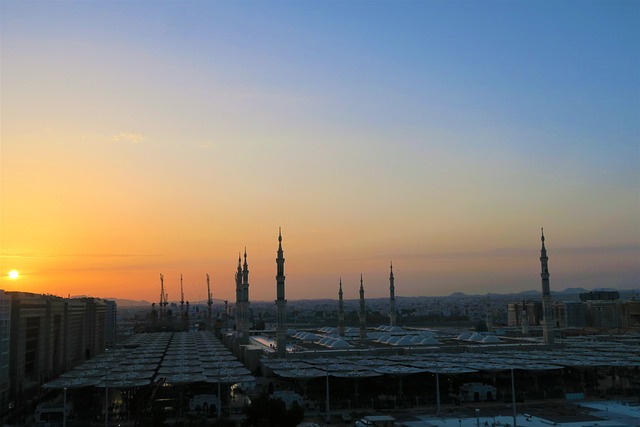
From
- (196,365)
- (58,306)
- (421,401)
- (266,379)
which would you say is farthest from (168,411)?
(58,306)

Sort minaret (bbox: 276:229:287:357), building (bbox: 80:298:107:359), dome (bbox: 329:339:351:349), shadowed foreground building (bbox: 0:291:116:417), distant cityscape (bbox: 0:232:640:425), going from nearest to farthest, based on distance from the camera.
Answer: distant cityscape (bbox: 0:232:640:425), shadowed foreground building (bbox: 0:291:116:417), minaret (bbox: 276:229:287:357), dome (bbox: 329:339:351:349), building (bbox: 80:298:107:359)

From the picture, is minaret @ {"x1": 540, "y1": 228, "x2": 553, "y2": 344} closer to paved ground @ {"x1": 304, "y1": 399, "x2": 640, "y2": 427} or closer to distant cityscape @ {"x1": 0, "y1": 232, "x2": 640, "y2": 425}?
distant cityscape @ {"x1": 0, "y1": 232, "x2": 640, "y2": 425}

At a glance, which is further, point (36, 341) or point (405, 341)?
point (405, 341)

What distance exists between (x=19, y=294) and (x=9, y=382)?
5.80 metres

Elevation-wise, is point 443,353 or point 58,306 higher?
point 58,306

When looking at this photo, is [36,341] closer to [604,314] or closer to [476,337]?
[476,337]

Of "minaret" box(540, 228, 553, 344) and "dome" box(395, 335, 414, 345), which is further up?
"minaret" box(540, 228, 553, 344)

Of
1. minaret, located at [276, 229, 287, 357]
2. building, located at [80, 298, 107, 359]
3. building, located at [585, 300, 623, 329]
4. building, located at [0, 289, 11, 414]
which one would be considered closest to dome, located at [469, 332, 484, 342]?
minaret, located at [276, 229, 287, 357]

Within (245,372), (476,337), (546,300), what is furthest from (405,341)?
(245,372)

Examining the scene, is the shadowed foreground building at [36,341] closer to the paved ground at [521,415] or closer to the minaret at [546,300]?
the paved ground at [521,415]

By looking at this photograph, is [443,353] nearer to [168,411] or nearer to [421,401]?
[421,401]

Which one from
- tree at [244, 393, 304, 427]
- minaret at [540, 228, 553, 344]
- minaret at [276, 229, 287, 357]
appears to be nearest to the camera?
tree at [244, 393, 304, 427]

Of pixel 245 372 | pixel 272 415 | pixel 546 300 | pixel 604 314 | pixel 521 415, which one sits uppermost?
pixel 546 300

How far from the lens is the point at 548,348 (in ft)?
156
